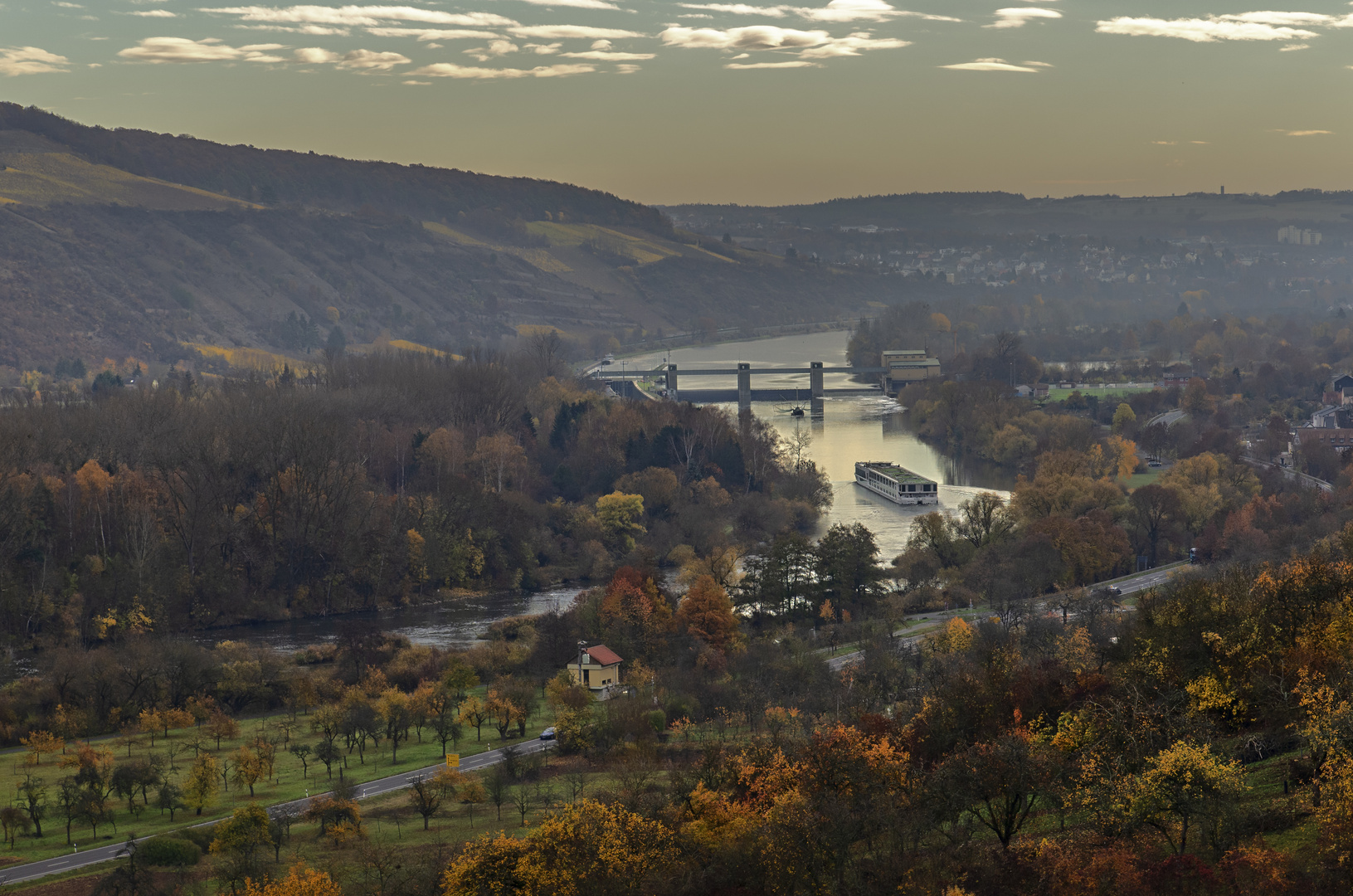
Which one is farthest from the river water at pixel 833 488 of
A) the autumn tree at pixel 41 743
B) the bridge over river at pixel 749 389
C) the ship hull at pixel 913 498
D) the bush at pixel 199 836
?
the bush at pixel 199 836

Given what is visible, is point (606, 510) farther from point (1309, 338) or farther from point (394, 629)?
point (1309, 338)

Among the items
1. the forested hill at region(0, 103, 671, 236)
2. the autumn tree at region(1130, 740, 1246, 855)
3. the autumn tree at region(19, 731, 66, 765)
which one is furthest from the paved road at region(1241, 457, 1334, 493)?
the forested hill at region(0, 103, 671, 236)

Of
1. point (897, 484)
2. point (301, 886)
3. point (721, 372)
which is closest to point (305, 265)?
point (721, 372)

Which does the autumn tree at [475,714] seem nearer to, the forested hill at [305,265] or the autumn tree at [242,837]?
the autumn tree at [242,837]

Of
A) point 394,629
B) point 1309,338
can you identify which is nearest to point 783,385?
point 1309,338

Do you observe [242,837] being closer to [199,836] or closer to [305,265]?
[199,836]

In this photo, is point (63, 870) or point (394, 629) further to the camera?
point (394, 629)

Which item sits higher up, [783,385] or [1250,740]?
[1250,740]
